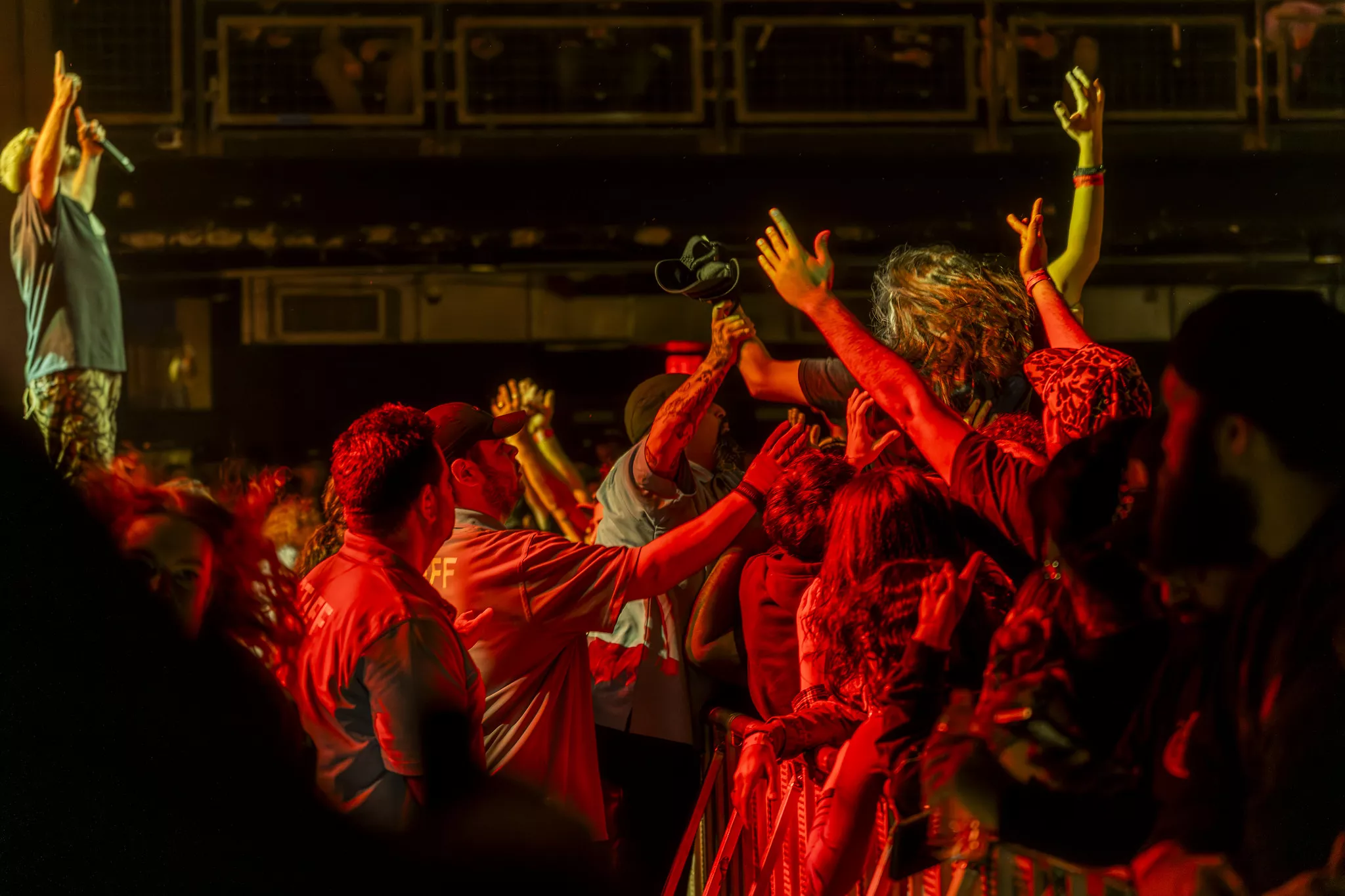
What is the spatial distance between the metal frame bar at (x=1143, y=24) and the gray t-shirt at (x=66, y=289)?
98.9 inches

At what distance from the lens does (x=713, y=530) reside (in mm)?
2645

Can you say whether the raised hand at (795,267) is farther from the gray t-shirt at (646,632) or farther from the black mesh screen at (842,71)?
the black mesh screen at (842,71)

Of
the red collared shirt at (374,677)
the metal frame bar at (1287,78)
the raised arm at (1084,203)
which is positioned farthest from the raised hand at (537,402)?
the metal frame bar at (1287,78)

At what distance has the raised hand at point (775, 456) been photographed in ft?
8.61

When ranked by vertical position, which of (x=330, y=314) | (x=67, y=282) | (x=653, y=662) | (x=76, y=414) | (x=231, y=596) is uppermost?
(x=67, y=282)

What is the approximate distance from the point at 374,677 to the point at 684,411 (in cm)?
103

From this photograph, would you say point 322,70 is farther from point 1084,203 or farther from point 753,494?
point 1084,203

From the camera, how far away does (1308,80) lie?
3049 mm

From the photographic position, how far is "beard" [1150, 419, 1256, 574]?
5.96 feet

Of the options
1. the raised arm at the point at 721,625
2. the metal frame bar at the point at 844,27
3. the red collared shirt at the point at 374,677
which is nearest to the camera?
the red collared shirt at the point at 374,677

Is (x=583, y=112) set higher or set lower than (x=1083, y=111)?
higher

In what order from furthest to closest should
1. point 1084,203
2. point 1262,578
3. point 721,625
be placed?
point 1084,203, point 721,625, point 1262,578

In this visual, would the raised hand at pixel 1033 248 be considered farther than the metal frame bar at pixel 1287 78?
No

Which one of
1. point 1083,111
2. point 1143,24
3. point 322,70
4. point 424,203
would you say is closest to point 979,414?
point 1083,111
